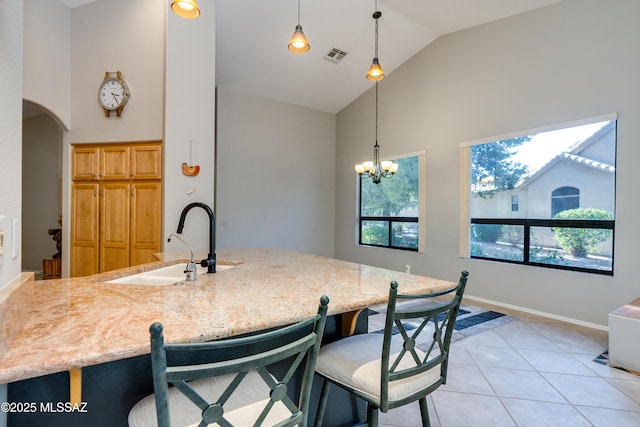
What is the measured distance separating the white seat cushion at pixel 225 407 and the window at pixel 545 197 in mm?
3838

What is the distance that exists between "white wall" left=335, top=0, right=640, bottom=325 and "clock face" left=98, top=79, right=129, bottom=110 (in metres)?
3.89

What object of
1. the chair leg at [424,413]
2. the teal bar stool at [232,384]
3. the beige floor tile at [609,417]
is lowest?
the beige floor tile at [609,417]

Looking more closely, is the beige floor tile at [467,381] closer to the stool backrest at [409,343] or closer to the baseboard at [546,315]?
the stool backrest at [409,343]

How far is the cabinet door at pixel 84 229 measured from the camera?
3.49 m

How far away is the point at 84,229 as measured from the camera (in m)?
3.50

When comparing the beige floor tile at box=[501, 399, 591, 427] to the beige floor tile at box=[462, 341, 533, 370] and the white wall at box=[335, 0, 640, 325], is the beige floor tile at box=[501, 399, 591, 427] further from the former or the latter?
the white wall at box=[335, 0, 640, 325]

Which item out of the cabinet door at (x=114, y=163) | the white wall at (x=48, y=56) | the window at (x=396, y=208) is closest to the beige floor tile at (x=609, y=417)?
the window at (x=396, y=208)

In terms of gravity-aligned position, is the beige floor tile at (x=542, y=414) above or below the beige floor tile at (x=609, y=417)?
below

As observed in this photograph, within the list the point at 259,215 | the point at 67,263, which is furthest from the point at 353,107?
the point at 67,263

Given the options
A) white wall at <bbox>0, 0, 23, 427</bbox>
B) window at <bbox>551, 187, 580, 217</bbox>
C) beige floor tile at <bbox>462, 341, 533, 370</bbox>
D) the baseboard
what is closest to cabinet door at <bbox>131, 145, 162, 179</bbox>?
white wall at <bbox>0, 0, 23, 427</bbox>

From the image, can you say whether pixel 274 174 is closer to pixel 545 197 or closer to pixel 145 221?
pixel 145 221

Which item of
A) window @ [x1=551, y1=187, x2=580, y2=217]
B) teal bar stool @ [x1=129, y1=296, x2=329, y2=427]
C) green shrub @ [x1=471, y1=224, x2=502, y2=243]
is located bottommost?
teal bar stool @ [x1=129, y1=296, x2=329, y2=427]

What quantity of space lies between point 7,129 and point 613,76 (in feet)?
Result: 15.1

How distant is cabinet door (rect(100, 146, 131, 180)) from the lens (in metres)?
3.40
